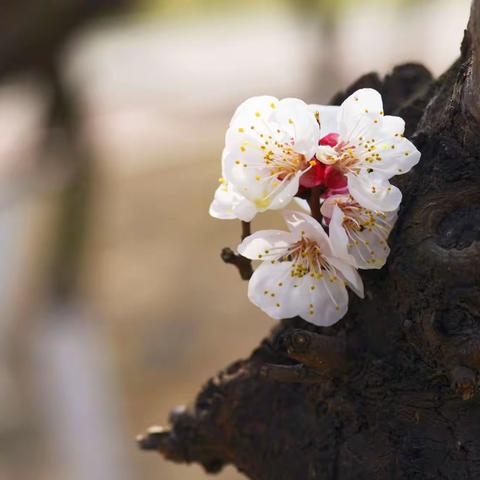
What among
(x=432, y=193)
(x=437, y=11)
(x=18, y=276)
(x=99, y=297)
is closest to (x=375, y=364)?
(x=432, y=193)

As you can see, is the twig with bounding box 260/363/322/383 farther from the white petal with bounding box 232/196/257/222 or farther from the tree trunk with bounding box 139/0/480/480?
the white petal with bounding box 232/196/257/222

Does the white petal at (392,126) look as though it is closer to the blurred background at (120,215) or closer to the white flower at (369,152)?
the white flower at (369,152)

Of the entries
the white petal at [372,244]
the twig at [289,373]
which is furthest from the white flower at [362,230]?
the twig at [289,373]

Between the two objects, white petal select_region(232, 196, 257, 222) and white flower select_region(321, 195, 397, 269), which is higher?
white petal select_region(232, 196, 257, 222)

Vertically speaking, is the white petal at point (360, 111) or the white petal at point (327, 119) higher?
the white petal at point (360, 111)

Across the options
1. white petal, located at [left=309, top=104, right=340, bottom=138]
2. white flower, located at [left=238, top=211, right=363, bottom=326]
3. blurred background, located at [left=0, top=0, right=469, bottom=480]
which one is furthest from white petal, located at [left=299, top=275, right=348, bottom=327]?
blurred background, located at [left=0, top=0, right=469, bottom=480]

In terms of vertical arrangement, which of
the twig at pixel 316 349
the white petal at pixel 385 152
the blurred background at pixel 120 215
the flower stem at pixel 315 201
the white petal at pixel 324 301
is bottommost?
the blurred background at pixel 120 215

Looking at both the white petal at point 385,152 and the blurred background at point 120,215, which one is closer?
the white petal at point 385,152

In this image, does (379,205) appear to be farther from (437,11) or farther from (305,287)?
(437,11)

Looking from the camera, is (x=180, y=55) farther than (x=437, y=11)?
Yes
